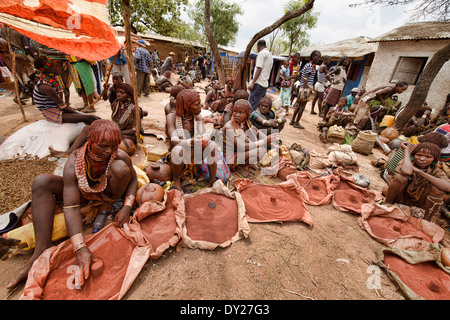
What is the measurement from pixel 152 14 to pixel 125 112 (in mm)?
18723

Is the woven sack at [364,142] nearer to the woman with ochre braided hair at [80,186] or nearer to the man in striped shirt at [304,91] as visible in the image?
the man in striped shirt at [304,91]

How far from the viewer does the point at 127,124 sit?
368cm

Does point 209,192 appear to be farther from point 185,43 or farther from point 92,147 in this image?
point 185,43

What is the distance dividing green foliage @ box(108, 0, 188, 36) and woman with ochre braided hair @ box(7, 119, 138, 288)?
713 inches

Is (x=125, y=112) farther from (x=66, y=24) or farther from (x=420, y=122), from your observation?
(x=420, y=122)

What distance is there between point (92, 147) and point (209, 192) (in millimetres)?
1489


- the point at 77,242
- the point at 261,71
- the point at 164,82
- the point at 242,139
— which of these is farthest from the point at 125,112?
the point at 164,82

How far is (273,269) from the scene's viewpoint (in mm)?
1901

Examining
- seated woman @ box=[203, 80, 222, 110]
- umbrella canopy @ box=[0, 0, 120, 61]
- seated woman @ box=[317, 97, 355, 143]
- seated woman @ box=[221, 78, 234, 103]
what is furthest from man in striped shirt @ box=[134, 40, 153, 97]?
seated woman @ box=[317, 97, 355, 143]

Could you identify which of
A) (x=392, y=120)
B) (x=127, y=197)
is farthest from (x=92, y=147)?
(x=392, y=120)

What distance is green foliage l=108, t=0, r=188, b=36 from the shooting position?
54.1 feet

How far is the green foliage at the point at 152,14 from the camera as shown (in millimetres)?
16503

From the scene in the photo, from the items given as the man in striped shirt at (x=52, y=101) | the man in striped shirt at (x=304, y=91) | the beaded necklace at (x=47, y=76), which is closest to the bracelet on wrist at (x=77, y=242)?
the man in striped shirt at (x=52, y=101)

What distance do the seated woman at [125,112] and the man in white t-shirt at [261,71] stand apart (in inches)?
113
